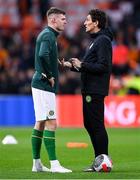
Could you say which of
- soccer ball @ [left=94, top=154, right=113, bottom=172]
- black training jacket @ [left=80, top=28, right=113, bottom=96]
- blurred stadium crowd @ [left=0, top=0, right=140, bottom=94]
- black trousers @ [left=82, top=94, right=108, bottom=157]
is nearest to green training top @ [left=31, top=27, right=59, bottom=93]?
black training jacket @ [left=80, top=28, right=113, bottom=96]

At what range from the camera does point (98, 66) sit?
496 inches

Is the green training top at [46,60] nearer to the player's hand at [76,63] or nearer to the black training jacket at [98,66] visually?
the player's hand at [76,63]

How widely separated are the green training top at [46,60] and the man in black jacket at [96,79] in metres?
0.21

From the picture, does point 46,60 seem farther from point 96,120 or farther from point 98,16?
point 96,120

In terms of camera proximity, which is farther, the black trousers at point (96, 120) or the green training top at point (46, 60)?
the black trousers at point (96, 120)

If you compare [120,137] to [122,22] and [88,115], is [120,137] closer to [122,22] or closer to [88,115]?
[88,115]

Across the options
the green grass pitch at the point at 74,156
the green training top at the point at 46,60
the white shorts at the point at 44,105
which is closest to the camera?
the green grass pitch at the point at 74,156

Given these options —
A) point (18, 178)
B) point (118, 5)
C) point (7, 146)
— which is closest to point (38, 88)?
point (18, 178)

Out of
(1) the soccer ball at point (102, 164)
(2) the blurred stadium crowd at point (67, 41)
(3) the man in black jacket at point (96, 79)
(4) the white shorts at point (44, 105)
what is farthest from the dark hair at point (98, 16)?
(2) the blurred stadium crowd at point (67, 41)

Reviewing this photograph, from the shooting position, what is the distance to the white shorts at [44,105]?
498 inches

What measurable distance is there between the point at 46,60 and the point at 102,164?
1.74 meters

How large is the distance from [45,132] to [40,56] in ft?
3.74

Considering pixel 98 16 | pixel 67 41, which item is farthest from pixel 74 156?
pixel 67 41

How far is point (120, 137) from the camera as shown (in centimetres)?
2006
